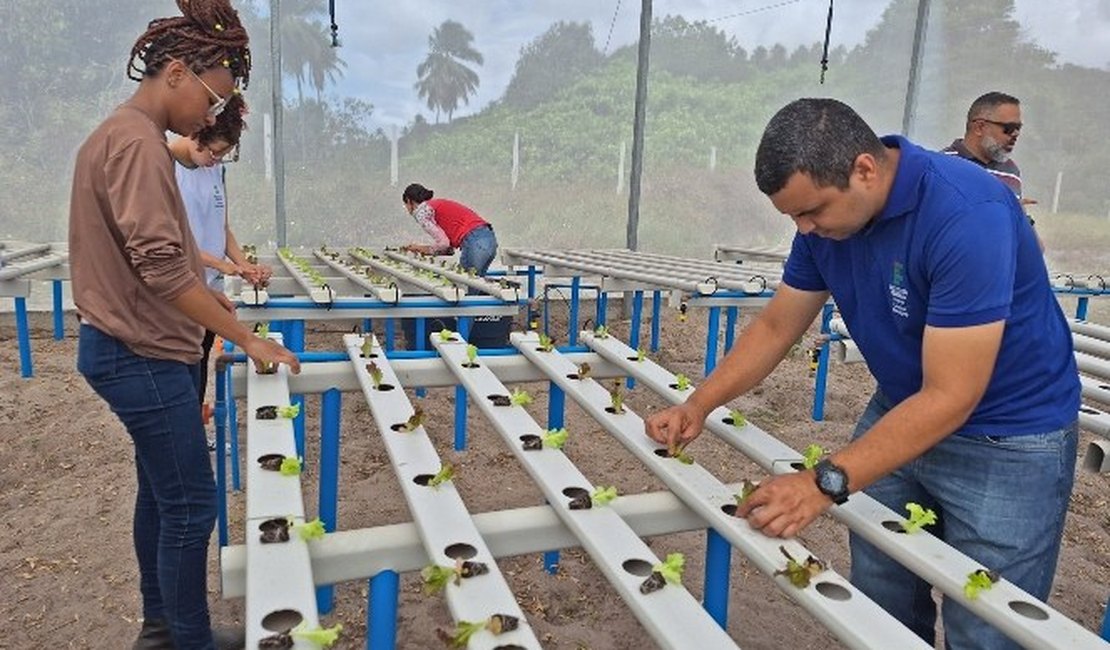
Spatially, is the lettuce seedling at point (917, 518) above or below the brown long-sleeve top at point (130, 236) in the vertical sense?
below

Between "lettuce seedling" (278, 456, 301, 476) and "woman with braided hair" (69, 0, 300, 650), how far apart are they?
1.50 feet

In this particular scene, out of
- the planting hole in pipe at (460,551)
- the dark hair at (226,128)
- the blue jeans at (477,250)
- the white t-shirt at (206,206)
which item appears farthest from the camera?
the blue jeans at (477,250)

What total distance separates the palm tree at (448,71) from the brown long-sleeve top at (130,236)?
506 centimetres

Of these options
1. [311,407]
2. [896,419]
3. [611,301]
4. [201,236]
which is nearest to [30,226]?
[311,407]

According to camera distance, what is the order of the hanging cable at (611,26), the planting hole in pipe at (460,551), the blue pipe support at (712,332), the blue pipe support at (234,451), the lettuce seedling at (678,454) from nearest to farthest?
the planting hole in pipe at (460,551)
the lettuce seedling at (678,454)
the blue pipe support at (234,451)
the blue pipe support at (712,332)
the hanging cable at (611,26)

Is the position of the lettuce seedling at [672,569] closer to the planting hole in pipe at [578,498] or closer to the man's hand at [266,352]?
the planting hole in pipe at [578,498]

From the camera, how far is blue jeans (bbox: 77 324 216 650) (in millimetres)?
→ 1713

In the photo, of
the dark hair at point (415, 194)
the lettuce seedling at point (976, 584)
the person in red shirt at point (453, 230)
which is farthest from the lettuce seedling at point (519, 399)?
the dark hair at point (415, 194)

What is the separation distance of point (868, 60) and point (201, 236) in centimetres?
722

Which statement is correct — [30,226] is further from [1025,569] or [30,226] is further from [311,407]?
[1025,569]

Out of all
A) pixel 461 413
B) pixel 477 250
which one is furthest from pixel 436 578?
pixel 477 250

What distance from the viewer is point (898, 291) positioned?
1443mm

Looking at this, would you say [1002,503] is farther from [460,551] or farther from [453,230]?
[453,230]

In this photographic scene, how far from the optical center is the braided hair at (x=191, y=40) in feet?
5.51
